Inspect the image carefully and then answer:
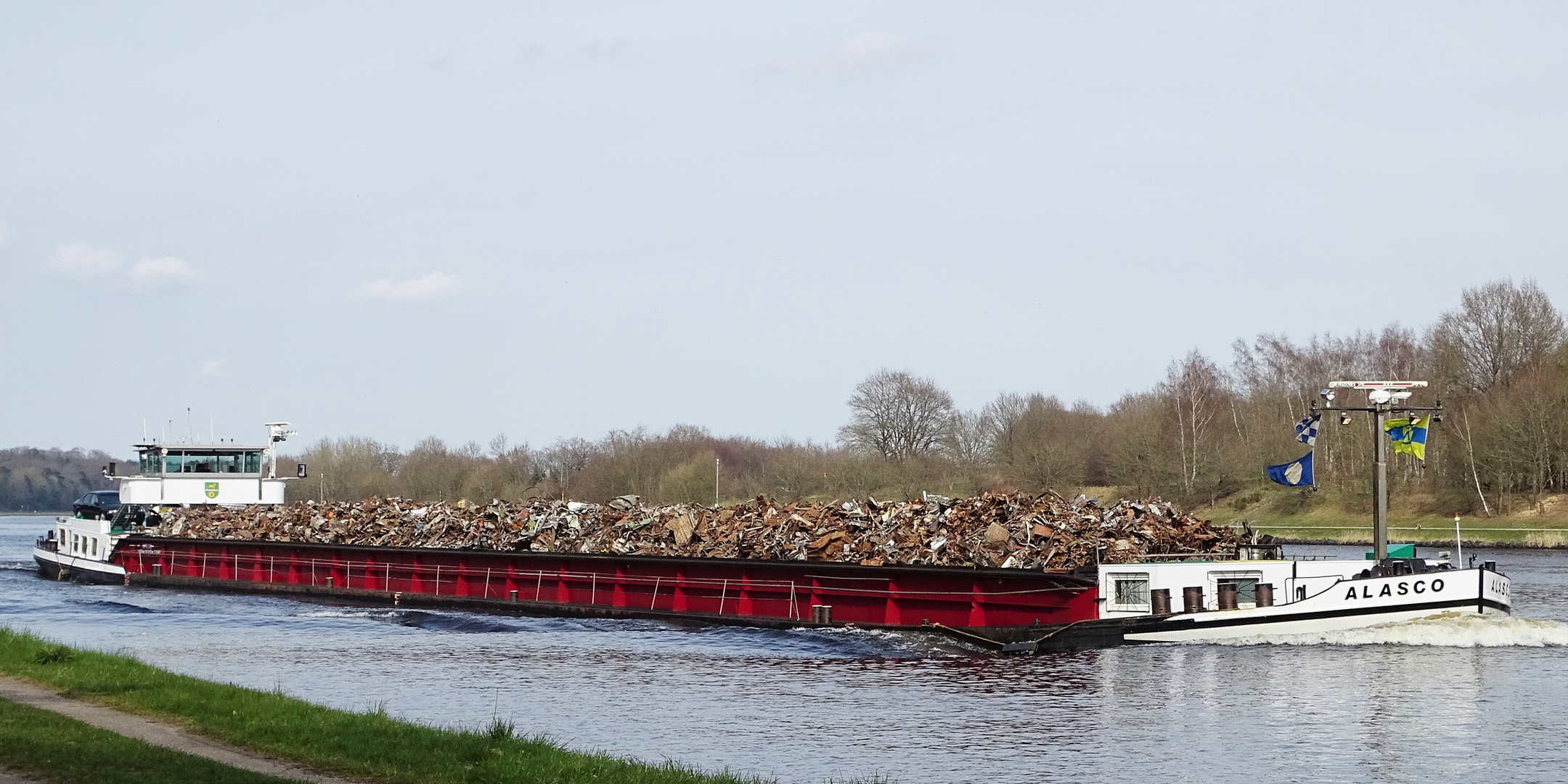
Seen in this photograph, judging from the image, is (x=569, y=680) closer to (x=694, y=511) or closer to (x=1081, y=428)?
(x=694, y=511)

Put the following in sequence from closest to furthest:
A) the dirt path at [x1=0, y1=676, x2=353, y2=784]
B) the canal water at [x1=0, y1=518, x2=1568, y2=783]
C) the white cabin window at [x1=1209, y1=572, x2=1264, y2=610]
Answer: the dirt path at [x1=0, y1=676, x2=353, y2=784] < the canal water at [x1=0, y1=518, x2=1568, y2=783] < the white cabin window at [x1=1209, y1=572, x2=1264, y2=610]

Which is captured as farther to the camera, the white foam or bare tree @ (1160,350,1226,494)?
bare tree @ (1160,350,1226,494)

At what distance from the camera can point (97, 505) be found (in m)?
58.1

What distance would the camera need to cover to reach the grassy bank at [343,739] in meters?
12.8

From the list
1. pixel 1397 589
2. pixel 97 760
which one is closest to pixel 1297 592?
pixel 1397 589

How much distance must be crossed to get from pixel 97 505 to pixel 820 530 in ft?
120

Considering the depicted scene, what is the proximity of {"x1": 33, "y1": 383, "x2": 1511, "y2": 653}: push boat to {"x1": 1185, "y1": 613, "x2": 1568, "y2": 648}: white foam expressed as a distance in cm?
17

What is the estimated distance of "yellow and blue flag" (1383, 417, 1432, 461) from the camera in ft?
91.7

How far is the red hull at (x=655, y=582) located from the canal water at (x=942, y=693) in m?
0.87

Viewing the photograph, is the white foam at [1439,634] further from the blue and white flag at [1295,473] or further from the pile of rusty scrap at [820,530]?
the blue and white flag at [1295,473]

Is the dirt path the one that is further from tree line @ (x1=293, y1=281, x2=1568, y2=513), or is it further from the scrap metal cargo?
tree line @ (x1=293, y1=281, x2=1568, y2=513)

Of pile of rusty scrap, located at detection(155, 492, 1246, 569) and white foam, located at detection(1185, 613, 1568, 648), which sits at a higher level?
pile of rusty scrap, located at detection(155, 492, 1246, 569)

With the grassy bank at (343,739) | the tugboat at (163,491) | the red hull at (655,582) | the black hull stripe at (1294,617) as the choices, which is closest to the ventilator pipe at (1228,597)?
the black hull stripe at (1294,617)

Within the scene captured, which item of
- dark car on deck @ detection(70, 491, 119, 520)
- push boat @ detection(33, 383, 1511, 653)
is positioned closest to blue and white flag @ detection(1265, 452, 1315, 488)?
push boat @ detection(33, 383, 1511, 653)
